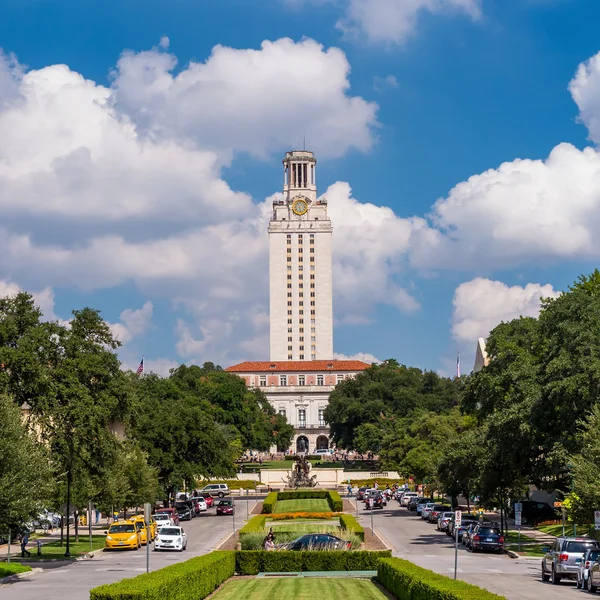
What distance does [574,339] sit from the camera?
4512 cm

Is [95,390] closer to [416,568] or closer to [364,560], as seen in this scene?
[364,560]

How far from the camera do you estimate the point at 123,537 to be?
48.2m

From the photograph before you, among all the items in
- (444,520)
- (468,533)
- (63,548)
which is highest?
(468,533)

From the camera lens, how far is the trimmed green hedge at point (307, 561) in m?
38.5

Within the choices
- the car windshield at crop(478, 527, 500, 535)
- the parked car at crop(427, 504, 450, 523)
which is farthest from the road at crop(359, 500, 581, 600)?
the car windshield at crop(478, 527, 500, 535)

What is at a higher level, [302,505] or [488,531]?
[488,531]

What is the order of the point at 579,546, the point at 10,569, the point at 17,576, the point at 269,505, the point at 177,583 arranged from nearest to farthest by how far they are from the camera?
the point at 177,583
the point at 579,546
the point at 17,576
the point at 10,569
the point at 269,505

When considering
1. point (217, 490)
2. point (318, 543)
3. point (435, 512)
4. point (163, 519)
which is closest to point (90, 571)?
point (318, 543)

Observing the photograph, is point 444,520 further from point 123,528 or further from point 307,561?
point 307,561

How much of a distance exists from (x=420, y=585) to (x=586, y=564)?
9.15m

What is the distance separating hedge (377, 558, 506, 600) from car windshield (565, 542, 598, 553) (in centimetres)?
602

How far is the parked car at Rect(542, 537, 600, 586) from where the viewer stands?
32750 mm

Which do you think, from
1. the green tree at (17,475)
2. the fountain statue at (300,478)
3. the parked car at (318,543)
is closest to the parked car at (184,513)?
the parked car at (318,543)

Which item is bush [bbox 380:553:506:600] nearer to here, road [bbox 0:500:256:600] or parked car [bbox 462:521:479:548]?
road [bbox 0:500:256:600]
